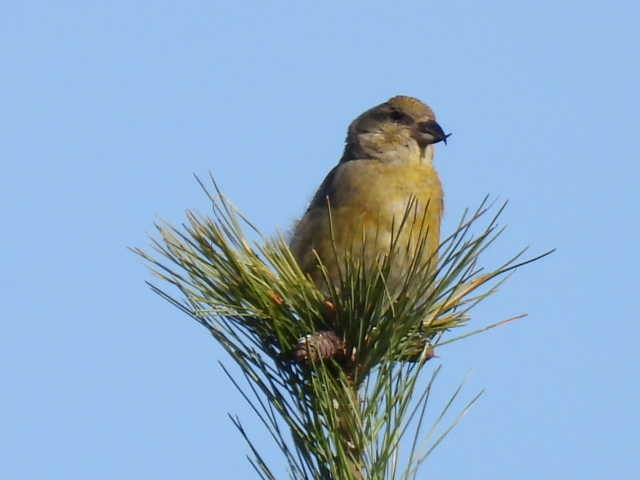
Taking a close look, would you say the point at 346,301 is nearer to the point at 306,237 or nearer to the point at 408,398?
the point at 408,398

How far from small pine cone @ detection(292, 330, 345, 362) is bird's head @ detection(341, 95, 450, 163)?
8.44ft

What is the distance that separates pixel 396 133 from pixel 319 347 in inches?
115

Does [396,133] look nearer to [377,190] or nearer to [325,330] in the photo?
[377,190]

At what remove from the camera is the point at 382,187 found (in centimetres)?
554

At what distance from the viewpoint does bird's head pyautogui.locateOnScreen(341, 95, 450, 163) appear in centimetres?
598

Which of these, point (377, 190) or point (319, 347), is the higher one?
point (377, 190)

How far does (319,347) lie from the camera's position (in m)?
3.37

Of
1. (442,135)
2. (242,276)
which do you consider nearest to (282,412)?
(242,276)

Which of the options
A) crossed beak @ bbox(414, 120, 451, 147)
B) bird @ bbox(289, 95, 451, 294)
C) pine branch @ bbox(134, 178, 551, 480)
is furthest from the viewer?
crossed beak @ bbox(414, 120, 451, 147)

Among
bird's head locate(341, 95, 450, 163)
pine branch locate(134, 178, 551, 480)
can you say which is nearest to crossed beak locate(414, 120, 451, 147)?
bird's head locate(341, 95, 450, 163)

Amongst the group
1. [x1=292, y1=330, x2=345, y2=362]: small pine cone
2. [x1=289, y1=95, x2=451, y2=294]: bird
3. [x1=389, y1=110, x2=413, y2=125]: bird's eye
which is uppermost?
[x1=389, y1=110, x2=413, y2=125]: bird's eye

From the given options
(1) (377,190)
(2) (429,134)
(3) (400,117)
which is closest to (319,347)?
(1) (377,190)

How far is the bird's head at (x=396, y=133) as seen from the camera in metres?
5.98

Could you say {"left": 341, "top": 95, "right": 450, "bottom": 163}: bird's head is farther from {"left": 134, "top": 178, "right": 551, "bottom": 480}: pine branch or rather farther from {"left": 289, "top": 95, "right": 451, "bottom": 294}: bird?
{"left": 134, "top": 178, "right": 551, "bottom": 480}: pine branch
